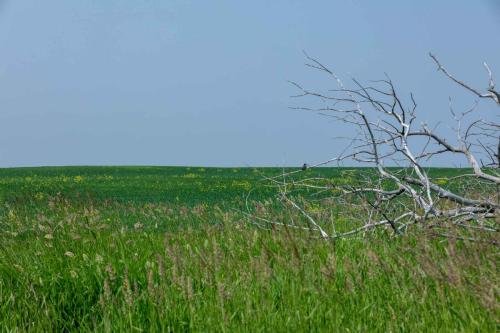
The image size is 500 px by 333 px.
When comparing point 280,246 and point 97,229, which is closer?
point 280,246

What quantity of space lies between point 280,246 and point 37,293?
2.25m

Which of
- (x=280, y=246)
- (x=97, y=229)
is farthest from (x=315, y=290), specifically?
(x=97, y=229)

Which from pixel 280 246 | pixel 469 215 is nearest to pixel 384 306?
pixel 280 246

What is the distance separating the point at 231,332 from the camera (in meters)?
4.25

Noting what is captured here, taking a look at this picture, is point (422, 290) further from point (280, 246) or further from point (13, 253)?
point (13, 253)

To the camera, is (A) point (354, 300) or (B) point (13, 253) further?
(B) point (13, 253)

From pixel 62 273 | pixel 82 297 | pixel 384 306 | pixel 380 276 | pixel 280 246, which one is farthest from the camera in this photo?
pixel 280 246

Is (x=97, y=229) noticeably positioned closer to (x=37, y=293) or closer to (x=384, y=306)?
(x=37, y=293)

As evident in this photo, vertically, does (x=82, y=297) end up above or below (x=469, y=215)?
below

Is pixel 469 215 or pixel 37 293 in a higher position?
pixel 469 215

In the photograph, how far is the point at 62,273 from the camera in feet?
20.4

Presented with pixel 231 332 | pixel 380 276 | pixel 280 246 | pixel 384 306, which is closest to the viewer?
pixel 231 332

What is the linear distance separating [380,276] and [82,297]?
236 cm

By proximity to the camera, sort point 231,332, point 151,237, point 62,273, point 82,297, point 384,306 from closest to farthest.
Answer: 1. point 231,332
2. point 384,306
3. point 82,297
4. point 62,273
5. point 151,237
